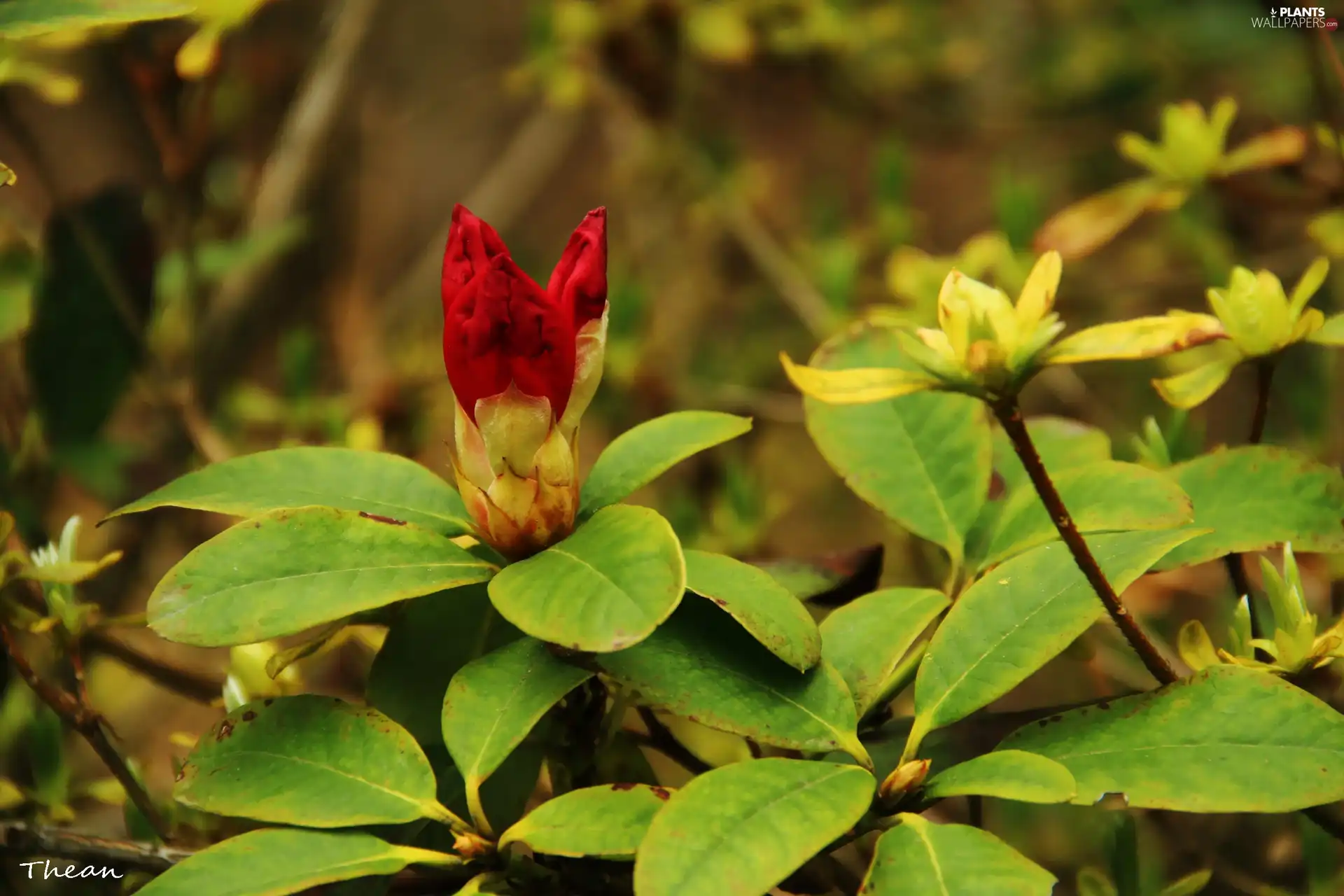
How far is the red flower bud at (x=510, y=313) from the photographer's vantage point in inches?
21.1

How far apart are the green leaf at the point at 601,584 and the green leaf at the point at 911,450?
0.19m

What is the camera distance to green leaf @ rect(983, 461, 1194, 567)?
53 cm

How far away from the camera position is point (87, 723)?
2.18 feet

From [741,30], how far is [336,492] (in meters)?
1.14

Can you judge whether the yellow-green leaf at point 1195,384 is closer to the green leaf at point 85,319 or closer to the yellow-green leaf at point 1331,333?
the yellow-green leaf at point 1331,333

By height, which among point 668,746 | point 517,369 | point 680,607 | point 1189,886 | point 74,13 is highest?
point 74,13

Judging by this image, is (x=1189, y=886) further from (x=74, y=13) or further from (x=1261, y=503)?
(x=74, y=13)

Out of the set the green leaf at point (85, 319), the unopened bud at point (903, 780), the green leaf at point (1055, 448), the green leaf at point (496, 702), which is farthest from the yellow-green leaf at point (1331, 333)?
the green leaf at point (85, 319)

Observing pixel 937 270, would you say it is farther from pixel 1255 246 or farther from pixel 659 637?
pixel 1255 246

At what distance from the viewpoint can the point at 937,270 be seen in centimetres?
104

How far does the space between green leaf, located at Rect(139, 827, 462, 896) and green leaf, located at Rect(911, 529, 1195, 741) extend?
9.4 inches

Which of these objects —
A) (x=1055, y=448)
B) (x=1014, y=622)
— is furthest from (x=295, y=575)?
(x=1055, y=448)

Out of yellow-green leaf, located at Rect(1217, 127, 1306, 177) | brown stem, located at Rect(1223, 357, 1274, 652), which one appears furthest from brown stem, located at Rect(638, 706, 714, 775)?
yellow-green leaf, located at Rect(1217, 127, 1306, 177)

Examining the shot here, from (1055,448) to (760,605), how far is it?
0.29 meters
